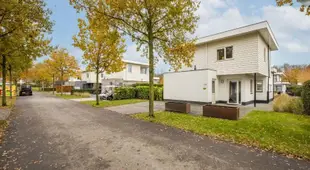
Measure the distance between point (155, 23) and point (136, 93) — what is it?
1322cm

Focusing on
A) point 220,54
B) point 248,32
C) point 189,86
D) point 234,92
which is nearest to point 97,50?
point 189,86

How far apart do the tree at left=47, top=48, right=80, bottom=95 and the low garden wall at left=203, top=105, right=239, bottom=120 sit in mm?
24805

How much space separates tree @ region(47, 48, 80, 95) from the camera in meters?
26.9

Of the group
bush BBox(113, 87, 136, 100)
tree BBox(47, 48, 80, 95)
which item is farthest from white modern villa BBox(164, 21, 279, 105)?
tree BBox(47, 48, 80, 95)

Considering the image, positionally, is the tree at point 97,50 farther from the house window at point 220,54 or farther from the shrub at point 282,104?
the shrub at point 282,104

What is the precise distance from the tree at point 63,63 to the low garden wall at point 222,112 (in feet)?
81.4

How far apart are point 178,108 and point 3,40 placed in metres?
10.6

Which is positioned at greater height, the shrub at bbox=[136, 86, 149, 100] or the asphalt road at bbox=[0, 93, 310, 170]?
the shrub at bbox=[136, 86, 149, 100]

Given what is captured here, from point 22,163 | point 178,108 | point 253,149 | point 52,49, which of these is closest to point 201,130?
point 253,149

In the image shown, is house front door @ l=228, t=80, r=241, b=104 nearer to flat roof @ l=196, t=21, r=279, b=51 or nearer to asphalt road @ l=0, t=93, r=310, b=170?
flat roof @ l=196, t=21, r=279, b=51

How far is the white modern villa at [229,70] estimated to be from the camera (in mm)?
13531

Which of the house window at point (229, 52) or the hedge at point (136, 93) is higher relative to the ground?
the house window at point (229, 52)

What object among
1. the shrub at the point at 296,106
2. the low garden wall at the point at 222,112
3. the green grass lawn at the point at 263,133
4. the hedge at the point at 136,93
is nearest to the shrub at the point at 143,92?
the hedge at the point at 136,93

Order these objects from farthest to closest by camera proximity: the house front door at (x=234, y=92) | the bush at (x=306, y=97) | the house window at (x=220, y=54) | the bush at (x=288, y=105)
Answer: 1. the house window at (x=220, y=54)
2. the house front door at (x=234, y=92)
3. the bush at (x=288, y=105)
4. the bush at (x=306, y=97)
